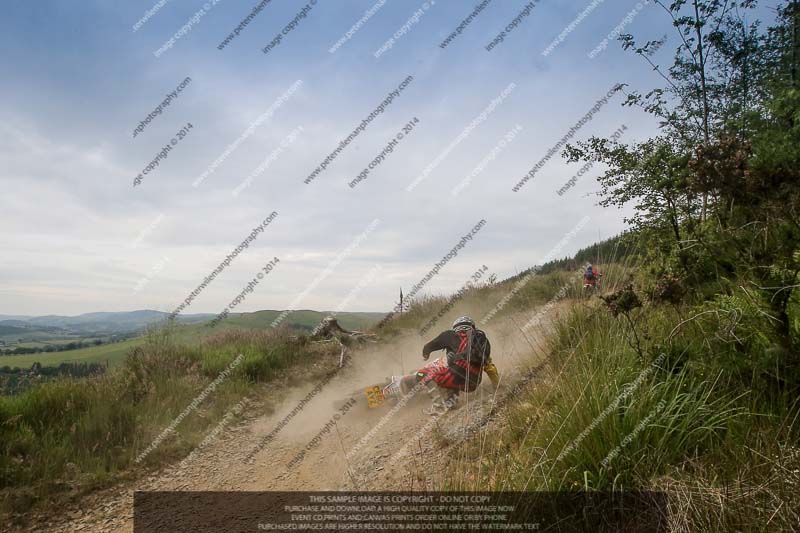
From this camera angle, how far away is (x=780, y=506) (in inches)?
77.8

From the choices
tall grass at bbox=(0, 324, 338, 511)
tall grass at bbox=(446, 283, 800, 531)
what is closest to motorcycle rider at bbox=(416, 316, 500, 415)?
tall grass at bbox=(446, 283, 800, 531)

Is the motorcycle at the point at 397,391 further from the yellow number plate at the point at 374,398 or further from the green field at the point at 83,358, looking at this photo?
the green field at the point at 83,358

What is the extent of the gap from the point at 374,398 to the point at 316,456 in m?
1.65

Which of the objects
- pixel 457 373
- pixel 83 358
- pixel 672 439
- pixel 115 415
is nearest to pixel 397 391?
pixel 457 373

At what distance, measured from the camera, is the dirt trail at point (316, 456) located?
4.14 m

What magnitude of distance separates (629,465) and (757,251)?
6.25 feet

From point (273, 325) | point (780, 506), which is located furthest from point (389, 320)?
point (780, 506)

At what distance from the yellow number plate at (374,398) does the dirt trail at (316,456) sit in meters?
0.12

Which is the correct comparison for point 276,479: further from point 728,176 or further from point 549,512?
point 728,176

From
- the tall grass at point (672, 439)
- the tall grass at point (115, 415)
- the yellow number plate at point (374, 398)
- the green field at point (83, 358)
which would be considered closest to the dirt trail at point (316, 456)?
the yellow number plate at point (374, 398)

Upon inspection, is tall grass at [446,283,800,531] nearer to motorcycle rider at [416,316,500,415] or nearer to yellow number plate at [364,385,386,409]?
motorcycle rider at [416,316,500,415]

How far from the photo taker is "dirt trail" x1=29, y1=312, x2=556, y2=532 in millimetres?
4141

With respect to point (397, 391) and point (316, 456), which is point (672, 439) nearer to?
point (316, 456)

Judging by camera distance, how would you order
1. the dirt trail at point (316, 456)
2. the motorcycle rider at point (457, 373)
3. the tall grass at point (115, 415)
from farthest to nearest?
the motorcycle rider at point (457, 373)
the tall grass at point (115, 415)
the dirt trail at point (316, 456)
